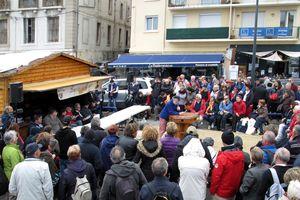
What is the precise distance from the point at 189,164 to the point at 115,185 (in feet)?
4.30

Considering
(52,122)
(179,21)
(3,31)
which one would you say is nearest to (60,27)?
(3,31)

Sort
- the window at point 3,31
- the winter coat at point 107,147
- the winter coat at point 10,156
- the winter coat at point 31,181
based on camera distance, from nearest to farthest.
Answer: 1. the winter coat at point 31,181
2. the winter coat at point 10,156
3. the winter coat at point 107,147
4. the window at point 3,31

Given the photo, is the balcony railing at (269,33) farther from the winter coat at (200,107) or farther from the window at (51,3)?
the winter coat at (200,107)

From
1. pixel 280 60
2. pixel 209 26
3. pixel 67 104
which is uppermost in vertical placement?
pixel 209 26

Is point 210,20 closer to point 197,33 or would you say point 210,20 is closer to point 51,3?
point 197,33

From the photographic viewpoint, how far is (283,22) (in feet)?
101

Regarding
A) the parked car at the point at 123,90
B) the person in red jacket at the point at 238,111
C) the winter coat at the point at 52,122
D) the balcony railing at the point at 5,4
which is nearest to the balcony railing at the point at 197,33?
the parked car at the point at 123,90

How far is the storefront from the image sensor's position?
96.5ft

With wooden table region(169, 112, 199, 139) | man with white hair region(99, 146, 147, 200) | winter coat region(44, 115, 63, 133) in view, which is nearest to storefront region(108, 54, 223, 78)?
wooden table region(169, 112, 199, 139)

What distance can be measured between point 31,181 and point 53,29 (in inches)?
1287

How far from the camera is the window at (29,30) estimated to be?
3784cm

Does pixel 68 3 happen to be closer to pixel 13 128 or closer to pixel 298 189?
pixel 13 128

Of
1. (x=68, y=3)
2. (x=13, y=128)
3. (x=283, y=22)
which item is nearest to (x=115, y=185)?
(x=13, y=128)

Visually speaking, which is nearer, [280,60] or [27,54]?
[27,54]
